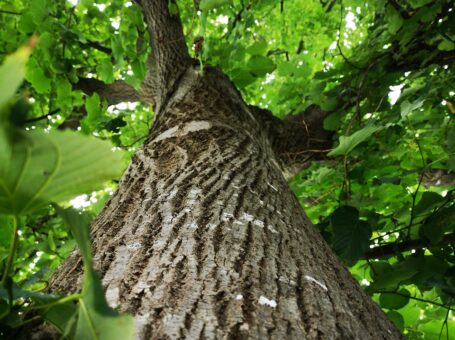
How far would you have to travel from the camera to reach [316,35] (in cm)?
438

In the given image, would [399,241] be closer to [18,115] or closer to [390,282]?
[390,282]

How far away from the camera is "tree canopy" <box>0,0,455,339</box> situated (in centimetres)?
42

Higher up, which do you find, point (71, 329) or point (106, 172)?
point (106, 172)

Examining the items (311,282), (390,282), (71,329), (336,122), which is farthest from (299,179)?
(71,329)

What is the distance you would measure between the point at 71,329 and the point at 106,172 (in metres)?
0.23

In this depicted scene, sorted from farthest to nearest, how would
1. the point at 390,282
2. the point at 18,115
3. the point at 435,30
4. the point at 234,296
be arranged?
the point at 435,30, the point at 390,282, the point at 234,296, the point at 18,115

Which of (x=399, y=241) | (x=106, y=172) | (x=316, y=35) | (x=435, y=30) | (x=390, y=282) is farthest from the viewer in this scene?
(x=316, y=35)

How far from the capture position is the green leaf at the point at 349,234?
1.58 metres

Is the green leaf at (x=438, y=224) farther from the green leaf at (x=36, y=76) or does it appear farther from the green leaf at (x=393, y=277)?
the green leaf at (x=36, y=76)

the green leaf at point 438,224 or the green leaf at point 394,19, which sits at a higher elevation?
the green leaf at point 394,19

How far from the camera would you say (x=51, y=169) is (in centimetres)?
42

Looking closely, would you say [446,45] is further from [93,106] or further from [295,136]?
[93,106]

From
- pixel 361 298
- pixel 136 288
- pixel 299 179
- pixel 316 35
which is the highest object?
pixel 316 35

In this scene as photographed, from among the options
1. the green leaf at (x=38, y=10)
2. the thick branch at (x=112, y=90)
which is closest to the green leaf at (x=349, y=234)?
the green leaf at (x=38, y=10)
